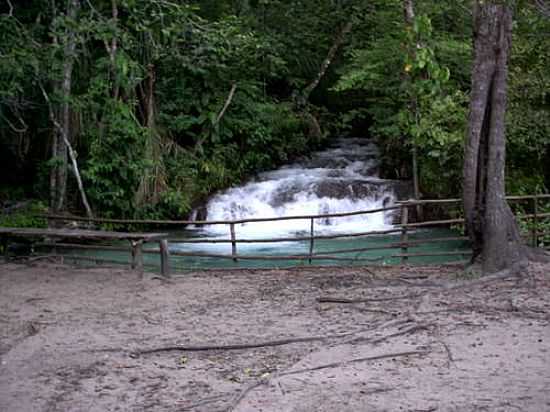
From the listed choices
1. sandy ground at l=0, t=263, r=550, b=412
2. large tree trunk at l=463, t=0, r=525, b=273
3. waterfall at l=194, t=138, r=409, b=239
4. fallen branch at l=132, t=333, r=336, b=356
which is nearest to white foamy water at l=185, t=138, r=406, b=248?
waterfall at l=194, t=138, r=409, b=239

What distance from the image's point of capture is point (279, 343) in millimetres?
6117

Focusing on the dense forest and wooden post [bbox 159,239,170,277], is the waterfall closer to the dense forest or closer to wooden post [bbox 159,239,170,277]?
the dense forest

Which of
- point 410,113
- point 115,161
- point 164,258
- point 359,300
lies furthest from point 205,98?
point 359,300

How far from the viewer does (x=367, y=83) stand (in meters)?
16.5

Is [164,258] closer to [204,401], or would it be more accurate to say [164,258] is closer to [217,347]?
[217,347]

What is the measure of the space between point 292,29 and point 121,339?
1661 cm

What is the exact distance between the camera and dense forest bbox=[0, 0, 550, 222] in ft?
39.3

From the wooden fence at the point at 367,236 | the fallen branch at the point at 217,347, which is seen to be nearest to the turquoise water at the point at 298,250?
the wooden fence at the point at 367,236

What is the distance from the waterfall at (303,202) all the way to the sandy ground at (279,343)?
6.50 meters

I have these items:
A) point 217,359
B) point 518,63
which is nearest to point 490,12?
point 217,359

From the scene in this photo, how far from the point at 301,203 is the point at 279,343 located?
1043cm

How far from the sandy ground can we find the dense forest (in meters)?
3.71

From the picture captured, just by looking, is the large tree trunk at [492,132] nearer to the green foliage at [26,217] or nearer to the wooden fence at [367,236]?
the wooden fence at [367,236]

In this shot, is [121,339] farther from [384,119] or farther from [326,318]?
[384,119]
